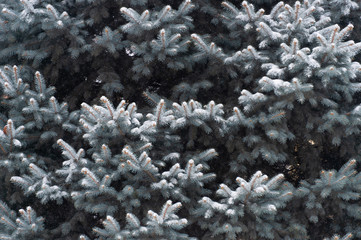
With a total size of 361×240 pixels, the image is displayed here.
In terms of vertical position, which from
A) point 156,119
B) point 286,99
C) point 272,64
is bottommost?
point 156,119

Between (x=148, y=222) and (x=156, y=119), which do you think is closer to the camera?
(x=148, y=222)

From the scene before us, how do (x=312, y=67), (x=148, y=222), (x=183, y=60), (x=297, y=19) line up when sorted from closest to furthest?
1. (x=148, y=222)
2. (x=312, y=67)
3. (x=297, y=19)
4. (x=183, y=60)

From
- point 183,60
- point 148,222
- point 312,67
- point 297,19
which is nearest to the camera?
point 148,222

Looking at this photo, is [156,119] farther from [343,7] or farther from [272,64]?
[343,7]

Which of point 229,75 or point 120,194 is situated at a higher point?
point 229,75

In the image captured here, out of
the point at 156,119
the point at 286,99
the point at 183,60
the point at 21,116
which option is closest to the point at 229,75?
the point at 183,60

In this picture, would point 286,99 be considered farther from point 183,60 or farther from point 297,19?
point 183,60
